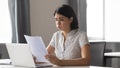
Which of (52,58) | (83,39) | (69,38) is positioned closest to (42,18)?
(69,38)

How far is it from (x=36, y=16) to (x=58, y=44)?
1.94 meters

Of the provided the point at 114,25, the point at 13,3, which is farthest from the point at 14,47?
the point at 114,25

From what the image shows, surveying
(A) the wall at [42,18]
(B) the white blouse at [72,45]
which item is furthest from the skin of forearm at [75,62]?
(A) the wall at [42,18]

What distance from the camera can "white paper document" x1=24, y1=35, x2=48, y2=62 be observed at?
83.1 inches

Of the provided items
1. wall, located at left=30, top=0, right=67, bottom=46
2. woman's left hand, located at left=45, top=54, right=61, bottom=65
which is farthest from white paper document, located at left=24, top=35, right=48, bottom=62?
wall, located at left=30, top=0, right=67, bottom=46

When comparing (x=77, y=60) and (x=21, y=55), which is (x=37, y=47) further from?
(x=77, y=60)

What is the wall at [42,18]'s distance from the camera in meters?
4.47

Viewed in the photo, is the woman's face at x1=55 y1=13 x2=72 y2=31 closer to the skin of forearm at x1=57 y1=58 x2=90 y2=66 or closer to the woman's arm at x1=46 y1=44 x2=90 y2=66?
the woman's arm at x1=46 y1=44 x2=90 y2=66

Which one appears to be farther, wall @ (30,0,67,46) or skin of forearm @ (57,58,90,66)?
wall @ (30,0,67,46)

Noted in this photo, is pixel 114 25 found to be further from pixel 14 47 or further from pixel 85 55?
pixel 14 47

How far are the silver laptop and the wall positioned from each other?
2.22 m

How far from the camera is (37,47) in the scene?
2129 millimetres

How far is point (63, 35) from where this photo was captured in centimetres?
262

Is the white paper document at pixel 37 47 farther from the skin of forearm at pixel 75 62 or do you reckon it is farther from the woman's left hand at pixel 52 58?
the skin of forearm at pixel 75 62
